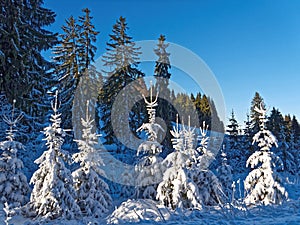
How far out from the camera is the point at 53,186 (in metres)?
10.3

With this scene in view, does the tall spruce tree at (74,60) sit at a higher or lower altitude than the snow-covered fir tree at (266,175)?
higher

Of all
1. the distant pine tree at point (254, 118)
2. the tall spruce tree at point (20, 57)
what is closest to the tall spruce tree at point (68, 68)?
the tall spruce tree at point (20, 57)

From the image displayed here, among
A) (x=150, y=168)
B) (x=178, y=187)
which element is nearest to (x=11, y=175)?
(x=150, y=168)

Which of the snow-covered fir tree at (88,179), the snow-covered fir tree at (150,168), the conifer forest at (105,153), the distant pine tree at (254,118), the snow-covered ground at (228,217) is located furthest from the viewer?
the distant pine tree at (254,118)

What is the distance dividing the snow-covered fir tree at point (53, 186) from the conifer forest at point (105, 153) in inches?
1.5

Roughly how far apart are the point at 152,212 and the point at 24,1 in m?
17.3

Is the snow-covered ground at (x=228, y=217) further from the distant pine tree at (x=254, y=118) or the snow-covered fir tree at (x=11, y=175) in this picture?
the distant pine tree at (x=254, y=118)

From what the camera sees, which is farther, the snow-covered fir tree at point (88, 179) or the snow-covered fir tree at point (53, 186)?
the snow-covered fir tree at point (88, 179)

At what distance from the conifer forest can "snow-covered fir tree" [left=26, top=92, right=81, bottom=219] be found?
38 mm

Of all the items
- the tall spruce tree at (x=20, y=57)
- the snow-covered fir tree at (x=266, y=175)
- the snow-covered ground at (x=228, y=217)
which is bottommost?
the snow-covered ground at (x=228, y=217)

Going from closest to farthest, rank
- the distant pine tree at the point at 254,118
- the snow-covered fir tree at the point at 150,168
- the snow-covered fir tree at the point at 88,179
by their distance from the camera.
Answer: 1. the snow-covered fir tree at the point at 88,179
2. the snow-covered fir tree at the point at 150,168
3. the distant pine tree at the point at 254,118

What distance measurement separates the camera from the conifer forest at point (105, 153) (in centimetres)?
1003

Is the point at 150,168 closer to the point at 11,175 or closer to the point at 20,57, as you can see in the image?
the point at 11,175

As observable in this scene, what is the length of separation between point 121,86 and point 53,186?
53.4 feet
